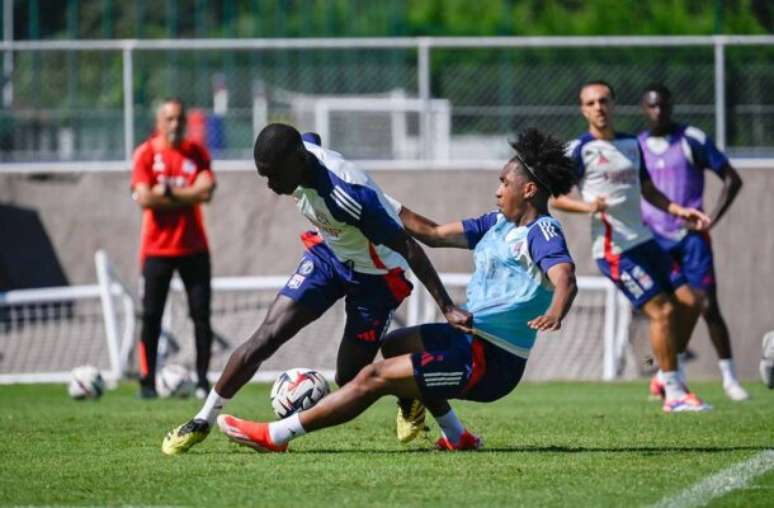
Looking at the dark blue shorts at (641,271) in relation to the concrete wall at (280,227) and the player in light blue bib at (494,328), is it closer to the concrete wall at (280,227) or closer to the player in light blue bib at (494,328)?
the player in light blue bib at (494,328)

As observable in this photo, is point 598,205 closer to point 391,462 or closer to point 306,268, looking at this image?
point 306,268

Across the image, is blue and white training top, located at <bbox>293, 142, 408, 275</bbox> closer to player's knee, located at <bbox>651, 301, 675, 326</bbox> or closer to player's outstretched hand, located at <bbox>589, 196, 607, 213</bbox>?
player's outstretched hand, located at <bbox>589, 196, 607, 213</bbox>

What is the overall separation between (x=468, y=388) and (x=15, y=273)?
987 centimetres

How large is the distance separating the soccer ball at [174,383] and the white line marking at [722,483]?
625 cm

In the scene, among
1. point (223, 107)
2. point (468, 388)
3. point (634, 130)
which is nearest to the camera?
point (468, 388)

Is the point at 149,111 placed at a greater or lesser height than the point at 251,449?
greater

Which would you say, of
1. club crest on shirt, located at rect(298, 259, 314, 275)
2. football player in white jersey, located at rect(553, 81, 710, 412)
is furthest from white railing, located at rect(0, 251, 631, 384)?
club crest on shirt, located at rect(298, 259, 314, 275)

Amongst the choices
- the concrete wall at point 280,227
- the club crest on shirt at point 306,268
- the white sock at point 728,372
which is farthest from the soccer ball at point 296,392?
the concrete wall at point 280,227

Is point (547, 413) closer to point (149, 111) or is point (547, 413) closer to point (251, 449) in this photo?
point (251, 449)

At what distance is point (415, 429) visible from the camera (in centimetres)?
880

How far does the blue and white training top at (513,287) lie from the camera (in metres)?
7.89

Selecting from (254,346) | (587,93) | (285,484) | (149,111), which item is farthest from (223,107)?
(285,484)

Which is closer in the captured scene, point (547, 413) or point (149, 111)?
point (547, 413)

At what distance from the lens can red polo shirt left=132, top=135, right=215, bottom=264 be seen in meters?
13.3
